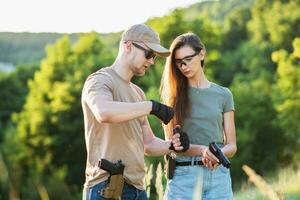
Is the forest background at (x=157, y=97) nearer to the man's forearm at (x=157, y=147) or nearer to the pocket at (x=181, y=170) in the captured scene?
the pocket at (x=181, y=170)

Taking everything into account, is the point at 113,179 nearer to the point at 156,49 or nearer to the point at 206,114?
the point at 156,49

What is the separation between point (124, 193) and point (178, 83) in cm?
93

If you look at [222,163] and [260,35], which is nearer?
[222,163]

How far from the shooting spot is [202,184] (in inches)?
159

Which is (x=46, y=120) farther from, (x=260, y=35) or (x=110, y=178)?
(x=110, y=178)

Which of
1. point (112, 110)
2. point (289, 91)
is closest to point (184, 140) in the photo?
point (112, 110)

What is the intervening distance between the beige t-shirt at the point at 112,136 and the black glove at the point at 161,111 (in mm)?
172

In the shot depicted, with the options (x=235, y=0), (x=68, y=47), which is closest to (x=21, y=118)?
(x=68, y=47)

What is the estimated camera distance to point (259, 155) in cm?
4066

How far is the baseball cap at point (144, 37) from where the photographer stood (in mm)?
3571

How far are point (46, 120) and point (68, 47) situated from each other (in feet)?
21.4

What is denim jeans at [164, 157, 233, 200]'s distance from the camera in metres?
4.04

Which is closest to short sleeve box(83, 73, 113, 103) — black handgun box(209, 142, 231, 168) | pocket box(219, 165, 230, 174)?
black handgun box(209, 142, 231, 168)

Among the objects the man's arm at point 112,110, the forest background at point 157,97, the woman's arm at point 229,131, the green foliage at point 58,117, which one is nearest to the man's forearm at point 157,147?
the woman's arm at point 229,131
